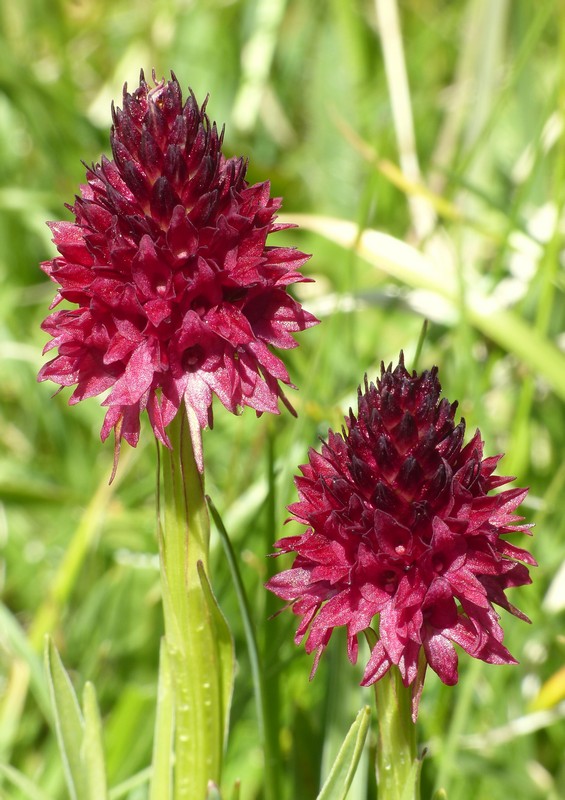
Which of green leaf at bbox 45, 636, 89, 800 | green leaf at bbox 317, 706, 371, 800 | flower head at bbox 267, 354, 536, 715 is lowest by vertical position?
green leaf at bbox 317, 706, 371, 800

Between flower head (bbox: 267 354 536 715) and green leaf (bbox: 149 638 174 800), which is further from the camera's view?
green leaf (bbox: 149 638 174 800)

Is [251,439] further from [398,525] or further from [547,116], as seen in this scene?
[398,525]

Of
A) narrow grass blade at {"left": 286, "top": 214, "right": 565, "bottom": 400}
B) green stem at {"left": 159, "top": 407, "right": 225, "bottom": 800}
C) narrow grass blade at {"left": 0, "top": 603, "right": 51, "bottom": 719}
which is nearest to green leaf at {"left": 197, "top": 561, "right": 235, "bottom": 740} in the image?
green stem at {"left": 159, "top": 407, "right": 225, "bottom": 800}

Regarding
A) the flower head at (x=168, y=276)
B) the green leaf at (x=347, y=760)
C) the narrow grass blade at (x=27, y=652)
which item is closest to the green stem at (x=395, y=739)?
the green leaf at (x=347, y=760)

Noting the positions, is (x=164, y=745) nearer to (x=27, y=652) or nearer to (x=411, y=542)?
(x=27, y=652)

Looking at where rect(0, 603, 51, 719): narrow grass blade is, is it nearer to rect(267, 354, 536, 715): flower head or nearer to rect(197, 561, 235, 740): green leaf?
rect(197, 561, 235, 740): green leaf

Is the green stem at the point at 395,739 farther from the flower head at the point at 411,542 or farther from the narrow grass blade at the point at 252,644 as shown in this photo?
the narrow grass blade at the point at 252,644

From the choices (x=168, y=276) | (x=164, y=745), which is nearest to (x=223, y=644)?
(x=164, y=745)
